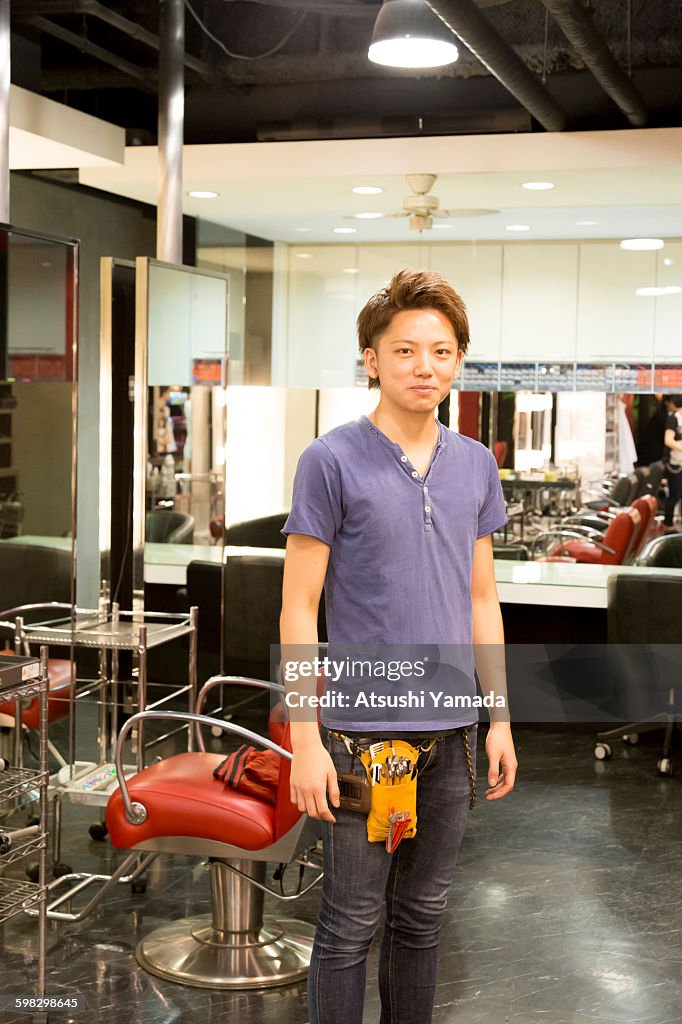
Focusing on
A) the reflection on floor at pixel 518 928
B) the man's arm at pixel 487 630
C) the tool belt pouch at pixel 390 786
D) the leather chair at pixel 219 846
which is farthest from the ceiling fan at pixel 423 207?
the tool belt pouch at pixel 390 786

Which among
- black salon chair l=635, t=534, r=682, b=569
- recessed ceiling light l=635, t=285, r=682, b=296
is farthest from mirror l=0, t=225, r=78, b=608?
recessed ceiling light l=635, t=285, r=682, b=296

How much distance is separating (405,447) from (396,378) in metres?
0.12

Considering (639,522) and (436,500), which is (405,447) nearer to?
(436,500)

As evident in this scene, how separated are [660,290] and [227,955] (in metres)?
5.44

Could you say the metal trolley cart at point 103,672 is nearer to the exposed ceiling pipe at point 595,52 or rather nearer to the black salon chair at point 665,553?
the exposed ceiling pipe at point 595,52

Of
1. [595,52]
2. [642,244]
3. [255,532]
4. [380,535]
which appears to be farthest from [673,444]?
[380,535]

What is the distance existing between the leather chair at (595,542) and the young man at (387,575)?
400 cm

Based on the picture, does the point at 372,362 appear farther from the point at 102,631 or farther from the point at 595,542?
the point at 595,542

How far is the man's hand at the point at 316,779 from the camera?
75.7 inches

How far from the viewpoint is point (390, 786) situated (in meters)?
1.97

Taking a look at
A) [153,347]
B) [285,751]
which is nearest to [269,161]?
[153,347]

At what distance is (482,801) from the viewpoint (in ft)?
14.5

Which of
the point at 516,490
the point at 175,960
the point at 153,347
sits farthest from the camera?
the point at 516,490

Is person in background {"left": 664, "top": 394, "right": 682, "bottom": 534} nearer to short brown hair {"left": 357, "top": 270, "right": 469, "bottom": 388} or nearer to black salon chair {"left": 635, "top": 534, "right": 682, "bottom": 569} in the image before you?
black salon chair {"left": 635, "top": 534, "right": 682, "bottom": 569}
